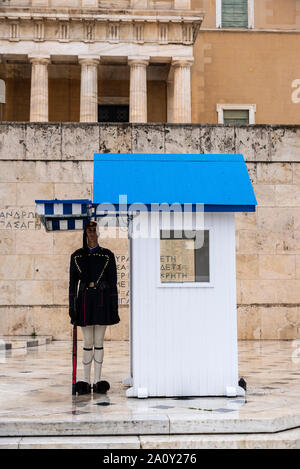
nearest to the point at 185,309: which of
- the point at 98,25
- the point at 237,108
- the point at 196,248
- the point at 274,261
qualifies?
the point at 196,248

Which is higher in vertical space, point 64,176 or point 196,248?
point 64,176

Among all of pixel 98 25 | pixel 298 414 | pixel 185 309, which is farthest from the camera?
pixel 98 25

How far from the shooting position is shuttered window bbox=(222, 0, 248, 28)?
4234cm

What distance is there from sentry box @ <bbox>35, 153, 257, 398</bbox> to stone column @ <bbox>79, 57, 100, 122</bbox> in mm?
28663

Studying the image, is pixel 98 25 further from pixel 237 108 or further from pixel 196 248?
pixel 196 248

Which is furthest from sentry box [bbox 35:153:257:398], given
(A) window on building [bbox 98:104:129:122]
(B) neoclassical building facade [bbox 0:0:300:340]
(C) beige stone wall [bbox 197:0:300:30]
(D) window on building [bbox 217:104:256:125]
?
(C) beige stone wall [bbox 197:0:300:30]

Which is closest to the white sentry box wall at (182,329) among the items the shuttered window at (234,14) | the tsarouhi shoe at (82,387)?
the tsarouhi shoe at (82,387)

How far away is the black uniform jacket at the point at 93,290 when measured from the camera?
29.3 feet

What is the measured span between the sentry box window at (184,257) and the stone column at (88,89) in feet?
94.4

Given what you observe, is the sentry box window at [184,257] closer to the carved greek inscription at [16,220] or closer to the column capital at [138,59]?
the carved greek inscription at [16,220]

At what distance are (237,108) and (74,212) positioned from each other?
34528 mm

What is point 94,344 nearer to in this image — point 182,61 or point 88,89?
point 88,89

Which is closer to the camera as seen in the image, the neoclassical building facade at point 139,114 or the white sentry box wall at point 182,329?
the white sentry box wall at point 182,329
